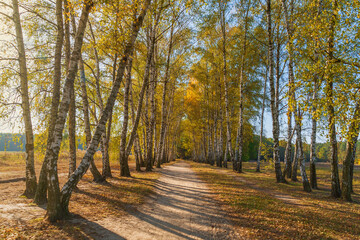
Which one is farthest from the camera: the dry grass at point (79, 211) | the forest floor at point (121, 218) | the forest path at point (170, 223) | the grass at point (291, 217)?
the grass at point (291, 217)

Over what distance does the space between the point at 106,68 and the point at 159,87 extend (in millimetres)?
11715

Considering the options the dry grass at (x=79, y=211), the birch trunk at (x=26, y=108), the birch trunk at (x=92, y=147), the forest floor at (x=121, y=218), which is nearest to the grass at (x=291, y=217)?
the forest floor at (x=121, y=218)

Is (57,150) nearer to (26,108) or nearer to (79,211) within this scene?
(79,211)

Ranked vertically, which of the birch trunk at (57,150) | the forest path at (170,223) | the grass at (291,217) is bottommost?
the forest path at (170,223)

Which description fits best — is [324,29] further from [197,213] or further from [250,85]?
[250,85]

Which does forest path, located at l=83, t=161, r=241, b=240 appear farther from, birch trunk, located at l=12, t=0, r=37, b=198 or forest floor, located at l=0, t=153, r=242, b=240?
birch trunk, located at l=12, t=0, r=37, b=198

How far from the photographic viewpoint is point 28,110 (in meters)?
7.18

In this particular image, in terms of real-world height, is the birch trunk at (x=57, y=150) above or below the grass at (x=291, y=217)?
Result: above

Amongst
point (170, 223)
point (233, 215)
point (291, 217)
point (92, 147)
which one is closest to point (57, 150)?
point (92, 147)

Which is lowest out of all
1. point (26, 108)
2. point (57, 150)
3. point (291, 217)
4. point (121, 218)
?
point (121, 218)

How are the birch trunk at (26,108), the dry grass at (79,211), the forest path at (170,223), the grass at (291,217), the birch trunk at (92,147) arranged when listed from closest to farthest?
the dry grass at (79,211)
the forest path at (170,223)
the grass at (291,217)
the birch trunk at (92,147)
the birch trunk at (26,108)

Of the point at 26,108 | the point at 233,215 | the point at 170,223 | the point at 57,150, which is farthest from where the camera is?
the point at 26,108

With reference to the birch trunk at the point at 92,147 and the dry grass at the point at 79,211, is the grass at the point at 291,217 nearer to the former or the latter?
the dry grass at the point at 79,211

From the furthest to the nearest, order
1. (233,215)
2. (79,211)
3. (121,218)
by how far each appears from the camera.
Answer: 1. (233,215)
2. (79,211)
3. (121,218)
